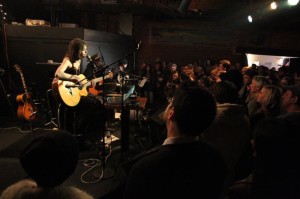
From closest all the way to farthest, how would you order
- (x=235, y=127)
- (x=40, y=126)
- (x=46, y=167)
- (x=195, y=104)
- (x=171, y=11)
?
(x=46, y=167)
(x=195, y=104)
(x=235, y=127)
(x=40, y=126)
(x=171, y=11)

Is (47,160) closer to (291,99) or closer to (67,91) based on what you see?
(291,99)

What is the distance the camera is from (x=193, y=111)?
1.22 meters

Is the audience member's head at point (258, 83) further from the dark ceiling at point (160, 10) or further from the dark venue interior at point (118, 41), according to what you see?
the dark ceiling at point (160, 10)

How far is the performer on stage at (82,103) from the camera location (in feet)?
14.1

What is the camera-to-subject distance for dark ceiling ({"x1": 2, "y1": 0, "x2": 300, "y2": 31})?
9.02 m

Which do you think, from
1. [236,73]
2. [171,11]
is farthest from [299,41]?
[236,73]

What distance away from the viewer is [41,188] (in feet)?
3.28

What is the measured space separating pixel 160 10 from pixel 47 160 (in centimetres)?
978

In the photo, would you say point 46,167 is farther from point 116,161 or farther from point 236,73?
point 236,73

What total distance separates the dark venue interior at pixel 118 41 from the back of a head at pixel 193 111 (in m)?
2.18

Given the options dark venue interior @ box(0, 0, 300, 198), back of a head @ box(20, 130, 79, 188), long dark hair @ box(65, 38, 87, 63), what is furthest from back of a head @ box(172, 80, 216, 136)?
long dark hair @ box(65, 38, 87, 63)

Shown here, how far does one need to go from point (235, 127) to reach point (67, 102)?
9.68ft

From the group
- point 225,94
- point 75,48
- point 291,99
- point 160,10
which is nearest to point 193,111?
point 225,94

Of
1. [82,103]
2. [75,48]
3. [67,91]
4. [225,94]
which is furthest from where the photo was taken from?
[82,103]
